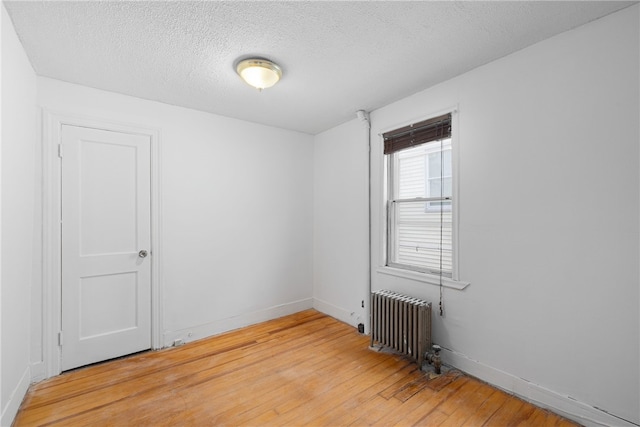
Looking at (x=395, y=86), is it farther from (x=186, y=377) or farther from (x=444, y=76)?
(x=186, y=377)

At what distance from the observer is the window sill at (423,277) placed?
2580mm

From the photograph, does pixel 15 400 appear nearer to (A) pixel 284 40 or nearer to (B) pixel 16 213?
(B) pixel 16 213

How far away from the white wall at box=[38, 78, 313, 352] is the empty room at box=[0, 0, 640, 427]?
26 mm

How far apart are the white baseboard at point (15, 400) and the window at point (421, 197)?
3.22 m

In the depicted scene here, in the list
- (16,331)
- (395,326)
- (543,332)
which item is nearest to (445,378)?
(395,326)

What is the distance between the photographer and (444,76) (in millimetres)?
2604

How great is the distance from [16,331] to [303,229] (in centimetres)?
297

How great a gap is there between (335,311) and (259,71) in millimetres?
3013

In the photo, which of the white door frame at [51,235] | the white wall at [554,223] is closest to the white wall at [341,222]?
the white wall at [554,223]

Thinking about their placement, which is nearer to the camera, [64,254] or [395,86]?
[64,254]

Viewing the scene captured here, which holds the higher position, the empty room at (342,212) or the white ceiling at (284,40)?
the white ceiling at (284,40)

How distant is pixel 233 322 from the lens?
3584 mm

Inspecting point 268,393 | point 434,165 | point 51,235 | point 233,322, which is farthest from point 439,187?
point 51,235

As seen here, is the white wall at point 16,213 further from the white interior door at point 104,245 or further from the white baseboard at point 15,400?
the white interior door at point 104,245
